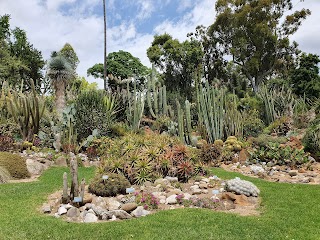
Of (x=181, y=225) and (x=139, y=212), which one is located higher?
(x=139, y=212)

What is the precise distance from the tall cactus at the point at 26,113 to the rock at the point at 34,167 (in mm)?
3307

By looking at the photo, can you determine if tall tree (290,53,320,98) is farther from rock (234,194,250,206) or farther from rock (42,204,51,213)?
rock (42,204,51,213)

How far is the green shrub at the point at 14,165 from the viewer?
32.3 feet

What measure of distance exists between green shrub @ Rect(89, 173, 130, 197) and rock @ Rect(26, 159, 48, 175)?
357 cm

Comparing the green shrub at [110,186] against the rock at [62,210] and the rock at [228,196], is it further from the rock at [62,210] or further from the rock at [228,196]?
the rock at [228,196]

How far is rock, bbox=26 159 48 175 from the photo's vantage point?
1045 centimetres

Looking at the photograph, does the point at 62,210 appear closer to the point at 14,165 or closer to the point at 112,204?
the point at 112,204

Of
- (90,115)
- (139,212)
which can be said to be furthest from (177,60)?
(139,212)

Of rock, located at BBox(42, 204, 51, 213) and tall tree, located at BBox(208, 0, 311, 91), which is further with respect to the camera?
tall tree, located at BBox(208, 0, 311, 91)

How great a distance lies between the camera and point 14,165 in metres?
10.0

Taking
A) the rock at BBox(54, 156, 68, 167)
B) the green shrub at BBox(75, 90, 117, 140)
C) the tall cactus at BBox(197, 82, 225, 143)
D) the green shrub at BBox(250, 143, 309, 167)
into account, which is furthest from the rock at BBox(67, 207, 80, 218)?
the tall cactus at BBox(197, 82, 225, 143)

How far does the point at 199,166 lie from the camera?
898 centimetres

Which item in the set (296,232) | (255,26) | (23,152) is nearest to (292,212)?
(296,232)

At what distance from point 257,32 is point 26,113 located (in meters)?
20.3
